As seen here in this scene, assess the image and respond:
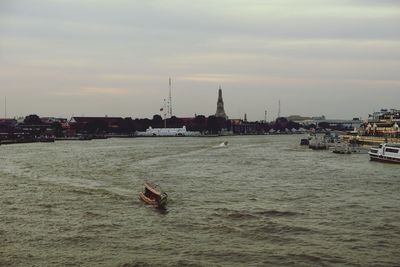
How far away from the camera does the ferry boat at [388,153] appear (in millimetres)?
47278

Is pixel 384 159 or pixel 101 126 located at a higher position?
pixel 101 126

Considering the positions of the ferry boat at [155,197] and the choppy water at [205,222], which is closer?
the choppy water at [205,222]

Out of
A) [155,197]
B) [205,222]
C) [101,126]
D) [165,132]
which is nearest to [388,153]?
[155,197]

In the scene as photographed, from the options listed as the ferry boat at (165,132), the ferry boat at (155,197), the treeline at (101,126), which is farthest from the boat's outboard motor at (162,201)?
the ferry boat at (165,132)

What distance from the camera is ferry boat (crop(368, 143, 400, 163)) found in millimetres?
47278

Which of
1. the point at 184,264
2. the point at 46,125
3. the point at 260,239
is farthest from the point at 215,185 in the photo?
the point at 46,125

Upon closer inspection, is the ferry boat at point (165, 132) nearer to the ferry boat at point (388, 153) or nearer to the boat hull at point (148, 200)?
the ferry boat at point (388, 153)

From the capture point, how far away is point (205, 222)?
66.2 feet

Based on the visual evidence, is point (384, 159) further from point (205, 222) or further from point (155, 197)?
point (205, 222)

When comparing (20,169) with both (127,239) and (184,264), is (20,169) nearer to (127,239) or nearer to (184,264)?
(127,239)

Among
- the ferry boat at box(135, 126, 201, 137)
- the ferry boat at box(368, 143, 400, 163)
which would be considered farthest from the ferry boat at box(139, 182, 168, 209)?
the ferry boat at box(135, 126, 201, 137)

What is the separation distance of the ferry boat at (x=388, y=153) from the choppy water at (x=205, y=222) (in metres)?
13.3

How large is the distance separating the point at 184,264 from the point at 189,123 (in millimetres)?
175598

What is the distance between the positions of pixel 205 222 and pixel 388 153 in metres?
33.9
